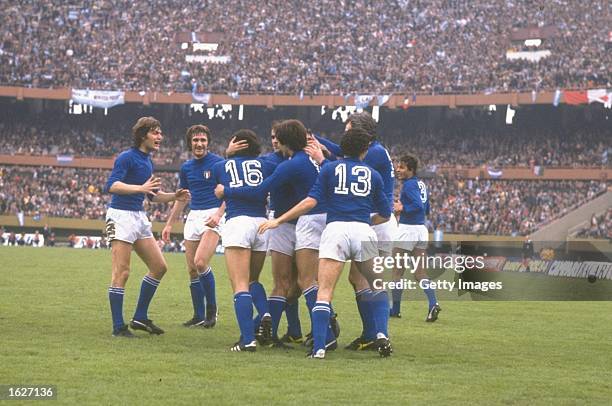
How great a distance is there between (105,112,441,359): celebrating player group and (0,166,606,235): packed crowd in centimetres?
3660

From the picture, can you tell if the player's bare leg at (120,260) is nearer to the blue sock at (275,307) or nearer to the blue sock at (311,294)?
the blue sock at (275,307)

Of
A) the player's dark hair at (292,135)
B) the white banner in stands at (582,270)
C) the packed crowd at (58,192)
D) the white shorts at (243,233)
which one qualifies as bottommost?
the packed crowd at (58,192)

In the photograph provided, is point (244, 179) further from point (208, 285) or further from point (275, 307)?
point (208, 285)

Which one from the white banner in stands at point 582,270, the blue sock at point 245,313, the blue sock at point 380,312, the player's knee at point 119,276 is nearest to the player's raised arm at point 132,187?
the player's knee at point 119,276

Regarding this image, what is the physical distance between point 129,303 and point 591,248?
81.5ft

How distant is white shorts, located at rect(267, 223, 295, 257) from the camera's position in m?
9.72

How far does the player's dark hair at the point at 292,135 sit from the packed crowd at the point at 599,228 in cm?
3500

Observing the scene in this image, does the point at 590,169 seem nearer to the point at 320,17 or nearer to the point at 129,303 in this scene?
the point at 320,17

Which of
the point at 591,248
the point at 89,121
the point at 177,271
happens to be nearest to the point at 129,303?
the point at 177,271

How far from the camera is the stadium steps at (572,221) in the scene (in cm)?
4400

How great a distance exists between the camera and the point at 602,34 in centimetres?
5359

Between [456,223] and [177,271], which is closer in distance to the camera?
[177,271]

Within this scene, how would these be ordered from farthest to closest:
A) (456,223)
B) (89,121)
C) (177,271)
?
(89,121) < (456,223) < (177,271)

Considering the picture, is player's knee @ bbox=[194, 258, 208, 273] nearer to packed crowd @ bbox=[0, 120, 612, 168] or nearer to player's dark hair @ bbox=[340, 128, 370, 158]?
player's dark hair @ bbox=[340, 128, 370, 158]
